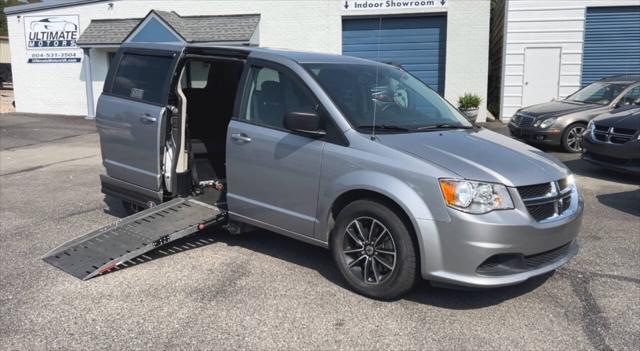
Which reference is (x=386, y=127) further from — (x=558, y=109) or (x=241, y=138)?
(x=558, y=109)

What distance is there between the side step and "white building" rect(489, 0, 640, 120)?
14746 millimetres

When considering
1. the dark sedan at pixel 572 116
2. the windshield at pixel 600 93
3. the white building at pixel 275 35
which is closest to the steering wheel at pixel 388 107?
the dark sedan at pixel 572 116

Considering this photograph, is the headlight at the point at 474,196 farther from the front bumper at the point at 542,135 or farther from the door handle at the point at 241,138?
the front bumper at the point at 542,135

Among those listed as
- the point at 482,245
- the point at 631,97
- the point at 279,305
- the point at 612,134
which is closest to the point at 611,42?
the point at 631,97

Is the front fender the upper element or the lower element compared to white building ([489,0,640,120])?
lower

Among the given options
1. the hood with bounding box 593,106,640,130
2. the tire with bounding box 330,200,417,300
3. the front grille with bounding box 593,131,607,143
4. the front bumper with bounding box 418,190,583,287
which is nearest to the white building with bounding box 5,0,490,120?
the hood with bounding box 593,106,640,130

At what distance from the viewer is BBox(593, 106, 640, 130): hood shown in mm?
8797

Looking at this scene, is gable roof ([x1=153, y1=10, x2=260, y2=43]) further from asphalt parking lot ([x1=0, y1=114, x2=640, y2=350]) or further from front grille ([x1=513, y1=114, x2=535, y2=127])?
asphalt parking lot ([x1=0, y1=114, x2=640, y2=350])

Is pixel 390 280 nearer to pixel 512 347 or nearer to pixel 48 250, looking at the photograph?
pixel 512 347

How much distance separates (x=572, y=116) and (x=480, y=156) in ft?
27.8

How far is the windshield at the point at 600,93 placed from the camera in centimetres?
1190

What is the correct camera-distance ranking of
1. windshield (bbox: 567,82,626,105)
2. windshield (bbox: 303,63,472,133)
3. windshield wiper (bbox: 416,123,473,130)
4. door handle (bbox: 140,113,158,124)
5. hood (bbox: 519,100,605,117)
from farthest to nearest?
windshield (bbox: 567,82,626,105)
hood (bbox: 519,100,605,117)
door handle (bbox: 140,113,158,124)
windshield wiper (bbox: 416,123,473,130)
windshield (bbox: 303,63,472,133)

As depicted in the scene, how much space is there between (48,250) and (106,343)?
233 cm

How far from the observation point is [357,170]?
4320mm
